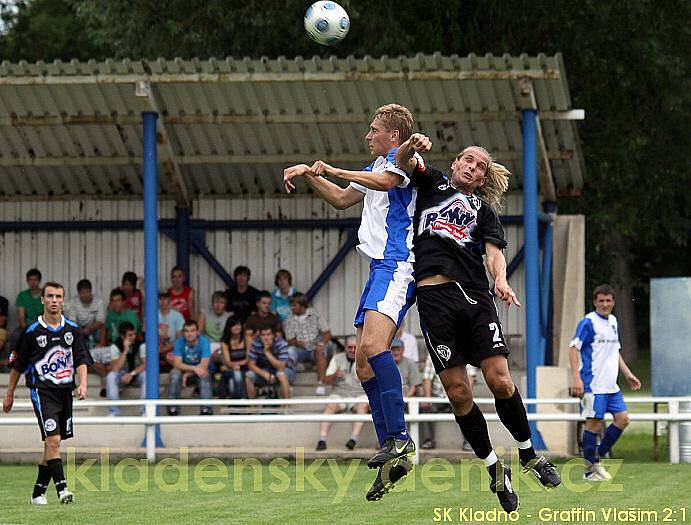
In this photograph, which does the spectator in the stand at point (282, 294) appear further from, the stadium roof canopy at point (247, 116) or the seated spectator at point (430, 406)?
the seated spectator at point (430, 406)

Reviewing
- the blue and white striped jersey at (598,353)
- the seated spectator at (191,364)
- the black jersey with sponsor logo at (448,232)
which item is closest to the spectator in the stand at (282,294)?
the seated spectator at (191,364)

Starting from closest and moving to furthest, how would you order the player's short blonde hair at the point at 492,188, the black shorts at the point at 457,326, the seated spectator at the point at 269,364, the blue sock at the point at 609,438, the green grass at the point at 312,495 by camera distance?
the black shorts at the point at 457,326 → the player's short blonde hair at the point at 492,188 → the green grass at the point at 312,495 → the blue sock at the point at 609,438 → the seated spectator at the point at 269,364

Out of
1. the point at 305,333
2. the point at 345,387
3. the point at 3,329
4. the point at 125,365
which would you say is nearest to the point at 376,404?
the point at 345,387

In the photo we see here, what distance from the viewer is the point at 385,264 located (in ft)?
27.6

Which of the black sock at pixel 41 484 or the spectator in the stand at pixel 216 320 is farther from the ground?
the spectator in the stand at pixel 216 320

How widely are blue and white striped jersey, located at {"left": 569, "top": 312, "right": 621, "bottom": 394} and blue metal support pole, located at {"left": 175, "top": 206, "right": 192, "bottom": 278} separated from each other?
752cm

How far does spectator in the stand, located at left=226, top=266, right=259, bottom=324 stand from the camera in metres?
18.9

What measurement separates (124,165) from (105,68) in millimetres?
3697

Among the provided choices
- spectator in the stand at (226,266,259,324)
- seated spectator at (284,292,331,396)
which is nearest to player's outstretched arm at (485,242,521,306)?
seated spectator at (284,292,331,396)

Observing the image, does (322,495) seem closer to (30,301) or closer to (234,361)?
(234,361)

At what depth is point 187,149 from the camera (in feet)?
62.8

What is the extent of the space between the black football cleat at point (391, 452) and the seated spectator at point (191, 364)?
31.1ft

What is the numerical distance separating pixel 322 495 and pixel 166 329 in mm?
7117

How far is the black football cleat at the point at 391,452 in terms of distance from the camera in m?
8.02
